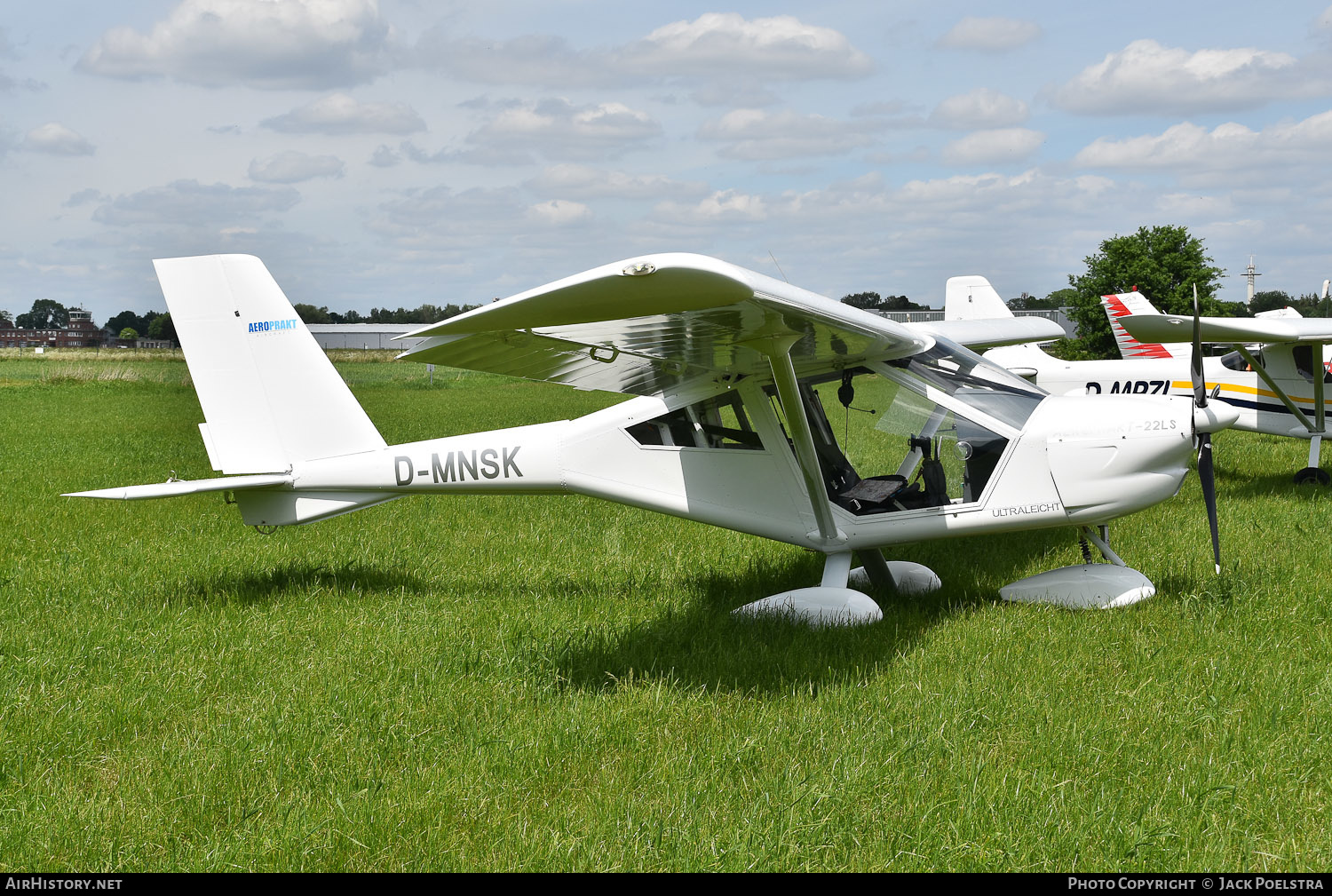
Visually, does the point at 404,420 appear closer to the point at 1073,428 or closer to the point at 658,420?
the point at 658,420

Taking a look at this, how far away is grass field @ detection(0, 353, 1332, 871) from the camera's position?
354 centimetres

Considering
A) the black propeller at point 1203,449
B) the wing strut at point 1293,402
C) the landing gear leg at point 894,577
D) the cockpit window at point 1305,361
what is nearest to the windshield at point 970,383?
the black propeller at point 1203,449

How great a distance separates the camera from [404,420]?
22.5 meters

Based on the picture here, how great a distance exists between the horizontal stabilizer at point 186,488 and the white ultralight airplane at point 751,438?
2 cm

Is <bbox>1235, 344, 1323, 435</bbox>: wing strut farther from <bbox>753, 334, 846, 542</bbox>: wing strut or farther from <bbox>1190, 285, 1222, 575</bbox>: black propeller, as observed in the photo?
<bbox>753, 334, 846, 542</bbox>: wing strut

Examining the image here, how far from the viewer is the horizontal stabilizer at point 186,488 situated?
630 centimetres

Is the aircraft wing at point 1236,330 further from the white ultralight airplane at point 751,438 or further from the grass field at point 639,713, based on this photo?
the white ultralight airplane at point 751,438

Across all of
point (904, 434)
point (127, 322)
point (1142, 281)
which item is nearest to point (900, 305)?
point (1142, 281)

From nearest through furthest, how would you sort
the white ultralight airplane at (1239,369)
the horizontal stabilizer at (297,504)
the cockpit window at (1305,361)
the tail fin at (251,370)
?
the tail fin at (251,370), the horizontal stabilizer at (297,504), the white ultralight airplane at (1239,369), the cockpit window at (1305,361)

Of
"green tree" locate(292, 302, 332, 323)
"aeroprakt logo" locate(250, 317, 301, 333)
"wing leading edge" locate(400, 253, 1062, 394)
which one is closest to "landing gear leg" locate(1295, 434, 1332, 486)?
"wing leading edge" locate(400, 253, 1062, 394)

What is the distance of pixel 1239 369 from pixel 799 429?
38.1ft

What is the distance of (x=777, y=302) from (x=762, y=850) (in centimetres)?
265

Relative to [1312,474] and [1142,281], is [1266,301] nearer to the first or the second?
[1142,281]

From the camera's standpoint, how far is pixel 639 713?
15.5ft
